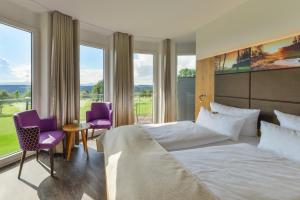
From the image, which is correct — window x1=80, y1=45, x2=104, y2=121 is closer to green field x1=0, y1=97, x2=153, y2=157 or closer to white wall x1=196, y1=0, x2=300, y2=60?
green field x1=0, y1=97, x2=153, y2=157

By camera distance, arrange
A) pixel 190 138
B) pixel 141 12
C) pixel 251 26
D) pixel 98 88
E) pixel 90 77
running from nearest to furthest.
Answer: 1. pixel 190 138
2. pixel 251 26
3. pixel 141 12
4. pixel 90 77
5. pixel 98 88

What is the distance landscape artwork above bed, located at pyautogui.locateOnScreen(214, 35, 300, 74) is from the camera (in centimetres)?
227

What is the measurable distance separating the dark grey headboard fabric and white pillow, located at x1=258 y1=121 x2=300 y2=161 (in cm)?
53

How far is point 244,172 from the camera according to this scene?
4.83ft

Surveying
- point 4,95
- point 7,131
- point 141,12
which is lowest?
point 7,131

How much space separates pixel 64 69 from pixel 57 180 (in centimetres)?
192

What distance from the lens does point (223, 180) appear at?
1.35 meters

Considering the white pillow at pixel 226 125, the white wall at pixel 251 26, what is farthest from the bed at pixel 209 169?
the white wall at pixel 251 26

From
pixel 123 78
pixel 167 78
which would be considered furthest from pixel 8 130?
pixel 167 78

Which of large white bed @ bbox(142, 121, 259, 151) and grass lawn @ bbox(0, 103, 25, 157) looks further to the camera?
grass lawn @ bbox(0, 103, 25, 157)

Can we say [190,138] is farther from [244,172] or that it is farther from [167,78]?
[167,78]

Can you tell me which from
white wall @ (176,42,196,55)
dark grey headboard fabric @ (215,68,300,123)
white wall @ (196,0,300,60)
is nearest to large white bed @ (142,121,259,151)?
dark grey headboard fabric @ (215,68,300,123)

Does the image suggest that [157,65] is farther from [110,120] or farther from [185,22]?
[110,120]

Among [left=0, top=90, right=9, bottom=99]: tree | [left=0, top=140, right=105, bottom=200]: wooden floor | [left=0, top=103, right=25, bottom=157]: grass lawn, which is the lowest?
[left=0, top=140, right=105, bottom=200]: wooden floor
